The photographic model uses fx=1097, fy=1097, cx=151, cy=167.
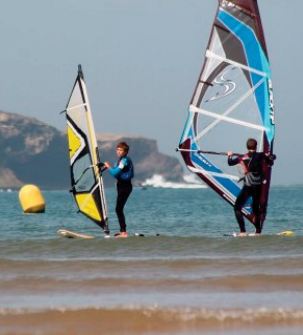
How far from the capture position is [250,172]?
14.2 meters

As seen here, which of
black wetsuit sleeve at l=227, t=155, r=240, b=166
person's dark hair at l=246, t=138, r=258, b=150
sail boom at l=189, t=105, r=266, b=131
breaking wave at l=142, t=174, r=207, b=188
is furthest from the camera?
breaking wave at l=142, t=174, r=207, b=188

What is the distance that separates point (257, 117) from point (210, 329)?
25.1 feet

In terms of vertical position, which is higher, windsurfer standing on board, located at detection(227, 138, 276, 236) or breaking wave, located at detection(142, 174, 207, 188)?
windsurfer standing on board, located at detection(227, 138, 276, 236)

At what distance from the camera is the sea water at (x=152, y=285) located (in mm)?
8062

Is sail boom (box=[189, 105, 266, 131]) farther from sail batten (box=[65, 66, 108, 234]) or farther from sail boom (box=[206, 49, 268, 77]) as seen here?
sail batten (box=[65, 66, 108, 234])

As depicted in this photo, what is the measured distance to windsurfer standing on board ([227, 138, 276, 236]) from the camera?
14.2 metres

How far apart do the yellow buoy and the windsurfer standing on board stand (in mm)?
9929

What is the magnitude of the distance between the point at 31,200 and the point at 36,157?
16189 cm

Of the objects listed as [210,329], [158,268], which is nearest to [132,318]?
[210,329]

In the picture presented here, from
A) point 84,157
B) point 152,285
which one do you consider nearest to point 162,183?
point 84,157

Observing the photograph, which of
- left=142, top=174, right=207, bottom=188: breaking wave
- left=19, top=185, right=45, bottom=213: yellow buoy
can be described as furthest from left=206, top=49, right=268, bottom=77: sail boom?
left=142, top=174, right=207, bottom=188: breaking wave

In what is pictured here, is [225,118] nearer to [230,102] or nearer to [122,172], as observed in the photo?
[230,102]

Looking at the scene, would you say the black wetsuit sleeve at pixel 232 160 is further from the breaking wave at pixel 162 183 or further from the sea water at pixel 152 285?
the breaking wave at pixel 162 183

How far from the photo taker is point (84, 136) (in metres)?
15.4
